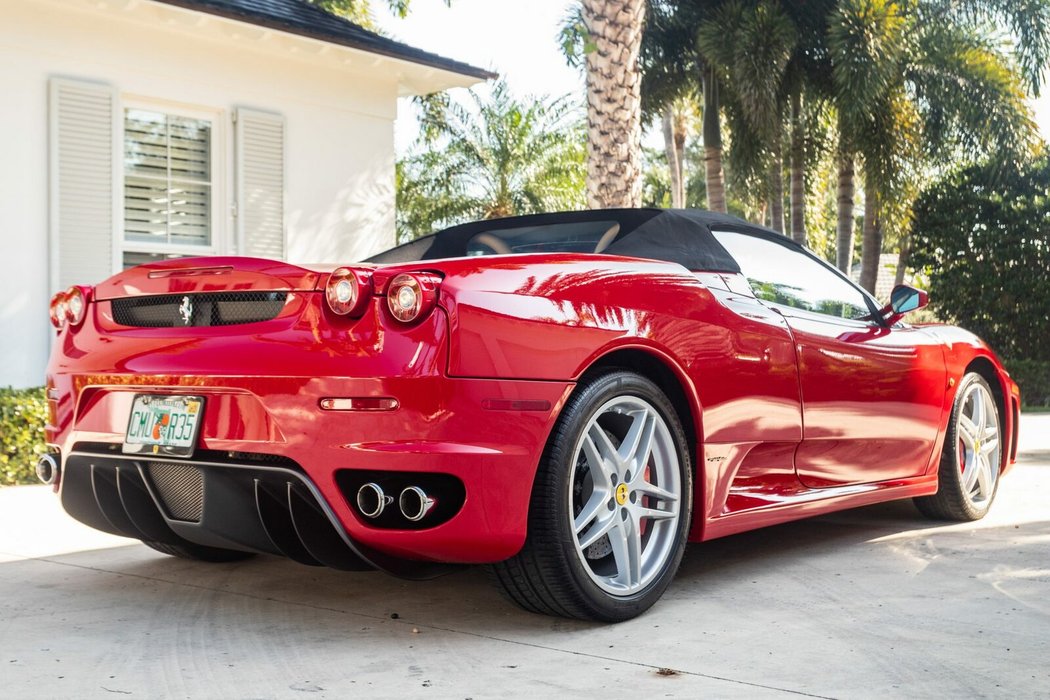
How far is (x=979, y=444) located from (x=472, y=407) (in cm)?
351

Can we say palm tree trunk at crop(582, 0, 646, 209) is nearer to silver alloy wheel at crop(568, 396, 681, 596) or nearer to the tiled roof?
the tiled roof

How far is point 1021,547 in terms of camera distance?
190 inches

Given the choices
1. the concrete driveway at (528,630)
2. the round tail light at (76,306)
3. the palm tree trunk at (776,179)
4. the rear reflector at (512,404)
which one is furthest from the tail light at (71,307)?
the palm tree trunk at (776,179)

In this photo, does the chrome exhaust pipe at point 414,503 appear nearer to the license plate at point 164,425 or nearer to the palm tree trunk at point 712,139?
the license plate at point 164,425

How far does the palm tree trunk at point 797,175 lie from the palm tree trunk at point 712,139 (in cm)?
127

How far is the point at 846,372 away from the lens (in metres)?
4.48

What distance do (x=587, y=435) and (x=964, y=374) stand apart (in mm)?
2773

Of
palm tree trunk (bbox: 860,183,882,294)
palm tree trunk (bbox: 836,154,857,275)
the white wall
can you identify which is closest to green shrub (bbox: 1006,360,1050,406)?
palm tree trunk (bbox: 860,183,882,294)

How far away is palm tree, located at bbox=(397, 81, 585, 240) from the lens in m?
22.5

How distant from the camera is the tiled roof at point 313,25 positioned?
8773 mm

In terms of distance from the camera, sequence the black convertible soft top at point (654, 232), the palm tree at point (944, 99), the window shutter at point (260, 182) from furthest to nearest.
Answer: the palm tree at point (944, 99) < the window shutter at point (260, 182) < the black convertible soft top at point (654, 232)

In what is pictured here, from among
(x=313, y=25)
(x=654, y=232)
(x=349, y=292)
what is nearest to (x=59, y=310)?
(x=349, y=292)

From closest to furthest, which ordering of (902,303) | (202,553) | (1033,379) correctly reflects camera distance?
(202,553)
(902,303)
(1033,379)

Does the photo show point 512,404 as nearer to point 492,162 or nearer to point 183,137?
point 183,137
